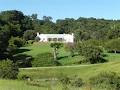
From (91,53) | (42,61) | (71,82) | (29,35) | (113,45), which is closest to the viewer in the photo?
(71,82)

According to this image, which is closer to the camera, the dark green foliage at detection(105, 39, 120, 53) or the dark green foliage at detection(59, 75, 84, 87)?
the dark green foliage at detection(59, 75, 84, 87)

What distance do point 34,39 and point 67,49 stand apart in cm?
6098

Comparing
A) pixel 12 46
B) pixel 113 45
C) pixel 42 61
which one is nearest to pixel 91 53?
pixel 42 61

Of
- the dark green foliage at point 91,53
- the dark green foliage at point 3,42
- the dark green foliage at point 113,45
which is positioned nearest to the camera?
the dark green foliage at point 91,53

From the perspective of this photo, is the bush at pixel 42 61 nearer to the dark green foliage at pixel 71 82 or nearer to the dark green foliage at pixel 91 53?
the dark green foliage at pixel 91 53

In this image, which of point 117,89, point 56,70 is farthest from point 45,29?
point 117,89

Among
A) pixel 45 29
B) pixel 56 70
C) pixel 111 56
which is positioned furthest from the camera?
pixel 45 29

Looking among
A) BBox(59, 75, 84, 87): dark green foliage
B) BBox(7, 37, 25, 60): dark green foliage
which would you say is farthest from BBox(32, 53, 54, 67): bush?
BBox(59, 75, 84, 87): dark green foliage

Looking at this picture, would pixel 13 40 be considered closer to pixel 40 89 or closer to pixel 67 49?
pixel 67 49

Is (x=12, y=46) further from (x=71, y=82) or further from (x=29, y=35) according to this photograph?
(x=71, y=82)

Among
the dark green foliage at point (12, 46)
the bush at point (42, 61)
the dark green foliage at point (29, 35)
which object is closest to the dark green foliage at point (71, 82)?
the bush at point (42, 61)

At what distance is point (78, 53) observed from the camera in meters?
84.3

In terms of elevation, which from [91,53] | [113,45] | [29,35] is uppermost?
[29,35]

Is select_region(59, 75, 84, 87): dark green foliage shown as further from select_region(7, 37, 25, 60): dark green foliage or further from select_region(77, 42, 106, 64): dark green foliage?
select_region(7, 37, 25, 60): dark green foliage
